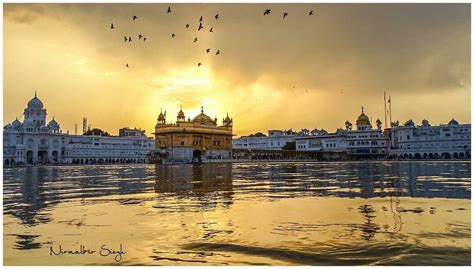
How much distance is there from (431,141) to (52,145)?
7276 centimetres

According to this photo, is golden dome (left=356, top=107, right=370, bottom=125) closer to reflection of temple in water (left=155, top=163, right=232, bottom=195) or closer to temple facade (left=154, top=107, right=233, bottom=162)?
temple facade (left=154, top=107, right=233, bottom=162)

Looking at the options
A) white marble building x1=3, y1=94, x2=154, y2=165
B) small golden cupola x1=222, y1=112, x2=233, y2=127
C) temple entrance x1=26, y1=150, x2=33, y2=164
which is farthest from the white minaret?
small golden cupola x1=222, y1=112, x2=233, y2=127

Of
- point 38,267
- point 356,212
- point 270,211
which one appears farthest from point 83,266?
point 356,212

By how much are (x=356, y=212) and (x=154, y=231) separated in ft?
13.4

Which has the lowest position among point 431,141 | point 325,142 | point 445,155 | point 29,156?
point 445,155

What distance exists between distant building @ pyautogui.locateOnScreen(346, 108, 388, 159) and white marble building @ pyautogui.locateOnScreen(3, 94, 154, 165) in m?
45.7

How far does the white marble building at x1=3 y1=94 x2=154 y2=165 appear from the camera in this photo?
90.3m

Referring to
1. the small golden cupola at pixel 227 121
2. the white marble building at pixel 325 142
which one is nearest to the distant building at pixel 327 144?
the white marble building at pixel 325 142

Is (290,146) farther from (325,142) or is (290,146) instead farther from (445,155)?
(445,155)

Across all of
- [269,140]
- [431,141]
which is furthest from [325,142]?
[269,140]

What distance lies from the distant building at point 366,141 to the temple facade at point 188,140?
26479 millimetres

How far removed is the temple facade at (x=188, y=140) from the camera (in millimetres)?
83500

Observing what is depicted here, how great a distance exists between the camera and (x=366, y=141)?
99.0m

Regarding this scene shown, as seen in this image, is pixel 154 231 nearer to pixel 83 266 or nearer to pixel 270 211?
pixel 83 266
